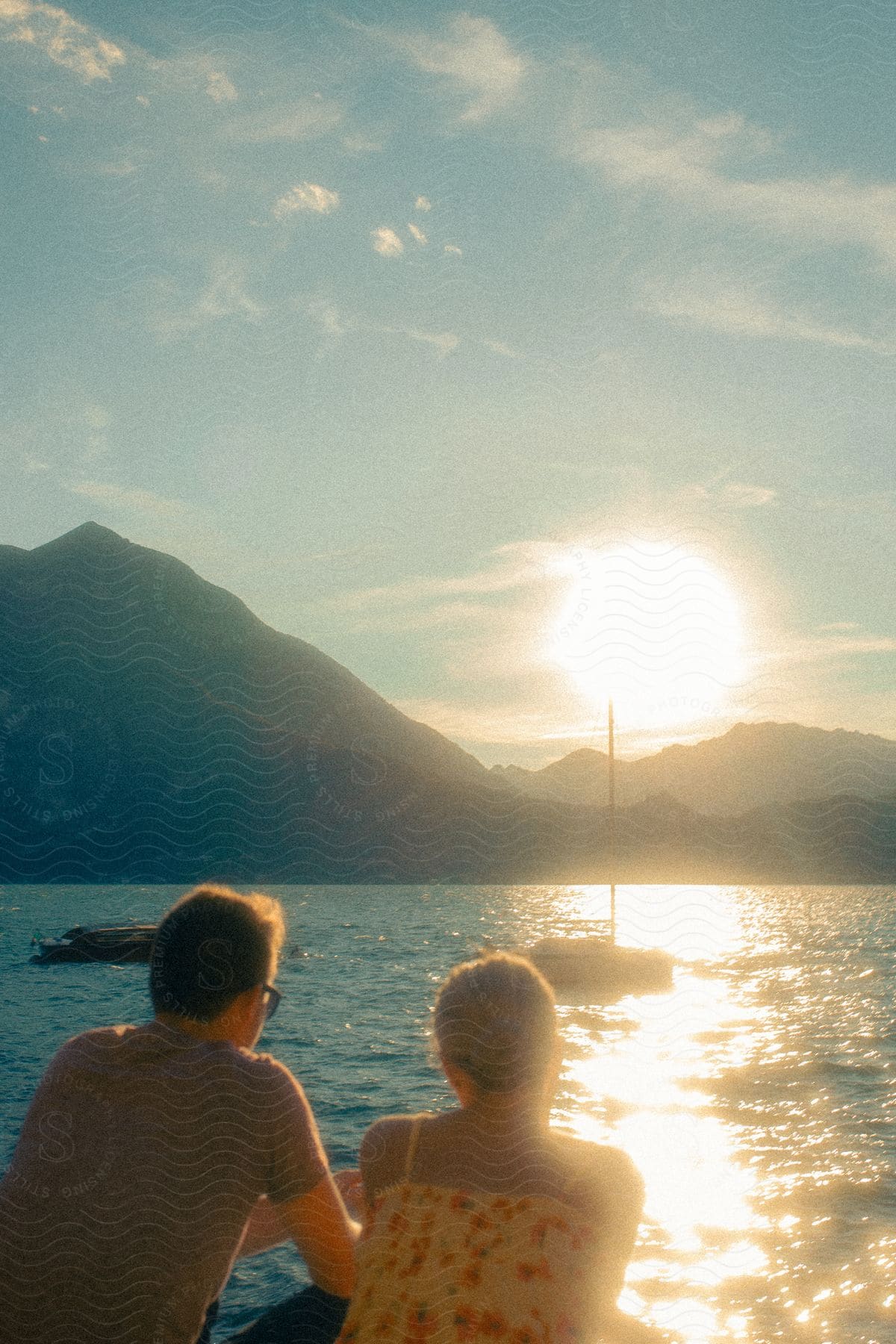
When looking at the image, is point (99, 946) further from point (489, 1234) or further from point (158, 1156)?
point (489, 1234)

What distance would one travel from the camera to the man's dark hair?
99.8 inches

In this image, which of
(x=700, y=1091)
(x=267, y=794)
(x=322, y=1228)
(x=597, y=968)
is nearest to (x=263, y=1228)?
(x=322, y=1228)

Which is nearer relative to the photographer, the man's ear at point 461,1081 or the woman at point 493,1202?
the woman at point 493,1202

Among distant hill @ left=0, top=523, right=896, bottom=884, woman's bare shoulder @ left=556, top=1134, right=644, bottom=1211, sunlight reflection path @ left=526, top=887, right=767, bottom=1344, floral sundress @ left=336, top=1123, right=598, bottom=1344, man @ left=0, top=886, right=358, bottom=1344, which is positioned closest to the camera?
floral sundress @ left=336, top=1123, right=598, bottom=1344

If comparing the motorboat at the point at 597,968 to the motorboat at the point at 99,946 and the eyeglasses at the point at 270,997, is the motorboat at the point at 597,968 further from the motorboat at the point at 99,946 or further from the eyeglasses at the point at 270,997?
the eyeglasses at the point at 270,997

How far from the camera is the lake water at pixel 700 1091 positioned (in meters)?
11.7

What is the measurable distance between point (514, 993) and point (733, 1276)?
39.6ft

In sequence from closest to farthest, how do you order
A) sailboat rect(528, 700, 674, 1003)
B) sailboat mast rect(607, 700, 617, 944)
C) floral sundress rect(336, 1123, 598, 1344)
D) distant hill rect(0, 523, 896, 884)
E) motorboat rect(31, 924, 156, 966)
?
floral sundress rect(336, 1123, 598, 1344) → sailboat rect(528, 700, 674, 1003) → sailboat mast rect(607, 700, 617, 944) → motorboat rect(31, 924, 156, 966) → distant hill rect(0, 523, 896, 884)

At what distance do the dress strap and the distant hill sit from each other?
48.3 metres

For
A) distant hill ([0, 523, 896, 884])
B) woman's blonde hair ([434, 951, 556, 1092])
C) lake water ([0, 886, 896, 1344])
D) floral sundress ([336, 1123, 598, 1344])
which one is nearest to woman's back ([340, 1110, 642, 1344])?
floral sundress ([336, 1123, 598, 1344])

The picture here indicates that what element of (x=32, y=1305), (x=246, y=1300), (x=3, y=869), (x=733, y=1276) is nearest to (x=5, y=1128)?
(x=246, y=1300)

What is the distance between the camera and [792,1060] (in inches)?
1148

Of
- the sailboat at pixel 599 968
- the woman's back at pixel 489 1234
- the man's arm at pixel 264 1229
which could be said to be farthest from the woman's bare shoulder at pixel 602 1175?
the sailboat at pixel 599 968

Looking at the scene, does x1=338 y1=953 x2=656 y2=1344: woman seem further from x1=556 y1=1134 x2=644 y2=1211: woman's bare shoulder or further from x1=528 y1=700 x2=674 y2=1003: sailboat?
x1=528 y1=700 x2=674 y2=1003: sailboat
